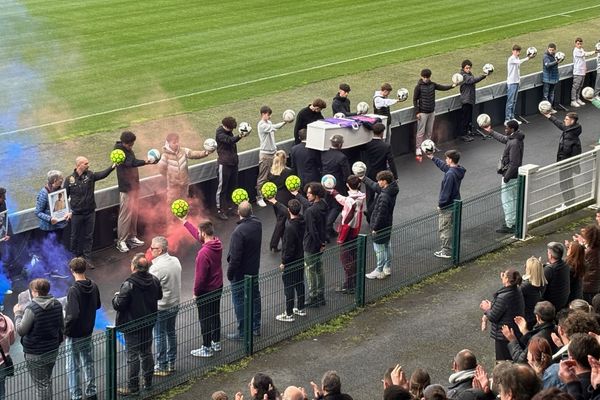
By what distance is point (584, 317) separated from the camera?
10484 mm

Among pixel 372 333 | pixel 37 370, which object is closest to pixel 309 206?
pixel 372 333

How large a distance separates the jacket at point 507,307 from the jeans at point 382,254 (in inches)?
137

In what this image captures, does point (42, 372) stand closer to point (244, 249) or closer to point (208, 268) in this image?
point (208, 268)

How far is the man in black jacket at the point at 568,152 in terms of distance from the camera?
729 inches

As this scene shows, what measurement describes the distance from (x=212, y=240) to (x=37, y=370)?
2.77m

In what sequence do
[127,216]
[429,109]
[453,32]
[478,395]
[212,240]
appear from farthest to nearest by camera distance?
[453,32]
[429,109]
[127,216]
[212,240]
[478,395]

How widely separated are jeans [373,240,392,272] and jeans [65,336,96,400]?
4866 millimetres

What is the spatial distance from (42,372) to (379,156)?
7.93 m

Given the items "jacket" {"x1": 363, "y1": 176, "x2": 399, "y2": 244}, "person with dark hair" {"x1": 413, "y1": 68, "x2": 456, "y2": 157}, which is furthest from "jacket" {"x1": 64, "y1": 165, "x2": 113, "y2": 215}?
"person with dark hair" {"x1": 413, "y1": 68, "x2": 456, "y2": 157}

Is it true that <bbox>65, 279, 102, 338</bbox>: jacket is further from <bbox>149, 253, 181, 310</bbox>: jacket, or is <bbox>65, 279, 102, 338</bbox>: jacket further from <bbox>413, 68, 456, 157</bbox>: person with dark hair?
<bbox>413, 68, 456, 157</bbox>: person with dark hair

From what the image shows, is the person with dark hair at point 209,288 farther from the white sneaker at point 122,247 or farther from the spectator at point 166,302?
the white sneaker at point 122,247

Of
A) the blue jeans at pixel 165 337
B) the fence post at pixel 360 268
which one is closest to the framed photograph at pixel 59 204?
the blue jeans at pixel 165 337

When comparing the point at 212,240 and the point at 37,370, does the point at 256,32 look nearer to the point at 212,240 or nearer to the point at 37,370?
the point at 212,240

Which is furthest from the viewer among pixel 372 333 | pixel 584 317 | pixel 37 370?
pixel 372 333
